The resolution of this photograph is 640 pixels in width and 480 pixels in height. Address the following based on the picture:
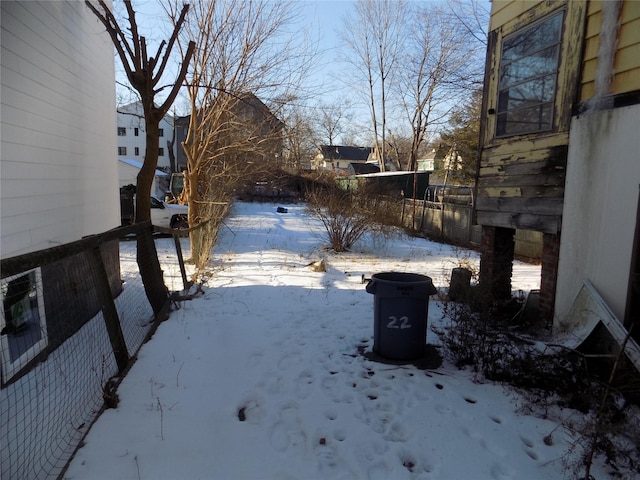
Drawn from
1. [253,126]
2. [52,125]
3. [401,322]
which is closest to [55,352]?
[52,125]

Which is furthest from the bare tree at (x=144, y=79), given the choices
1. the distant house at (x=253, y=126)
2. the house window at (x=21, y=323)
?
the distant house at (x=253, y=126)

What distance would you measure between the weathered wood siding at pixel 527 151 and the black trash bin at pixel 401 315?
6.27ft

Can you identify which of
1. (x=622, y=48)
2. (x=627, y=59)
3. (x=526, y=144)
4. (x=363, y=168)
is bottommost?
(x=526, y=144)

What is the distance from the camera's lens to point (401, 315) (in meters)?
4.12

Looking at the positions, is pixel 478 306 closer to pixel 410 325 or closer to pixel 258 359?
pixel 410 325

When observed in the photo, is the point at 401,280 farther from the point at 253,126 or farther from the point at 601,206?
the point at 253,126

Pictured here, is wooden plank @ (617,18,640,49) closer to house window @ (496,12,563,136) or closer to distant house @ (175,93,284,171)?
house window @ (496,12,563,136)

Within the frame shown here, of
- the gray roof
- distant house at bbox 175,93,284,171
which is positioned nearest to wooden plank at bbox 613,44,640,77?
distant house at bbox 175,93,284,171

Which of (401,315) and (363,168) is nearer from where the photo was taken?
(401,315)

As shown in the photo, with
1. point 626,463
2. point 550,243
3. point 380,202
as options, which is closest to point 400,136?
point 380,202

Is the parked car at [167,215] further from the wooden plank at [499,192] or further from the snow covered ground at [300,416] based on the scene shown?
the wooden plank at [499,192]

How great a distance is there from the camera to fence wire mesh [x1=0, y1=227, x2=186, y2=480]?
9.01 ft

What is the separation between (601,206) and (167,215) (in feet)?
44.5

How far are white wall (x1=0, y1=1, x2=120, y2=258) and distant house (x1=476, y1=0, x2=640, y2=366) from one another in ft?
18.0
